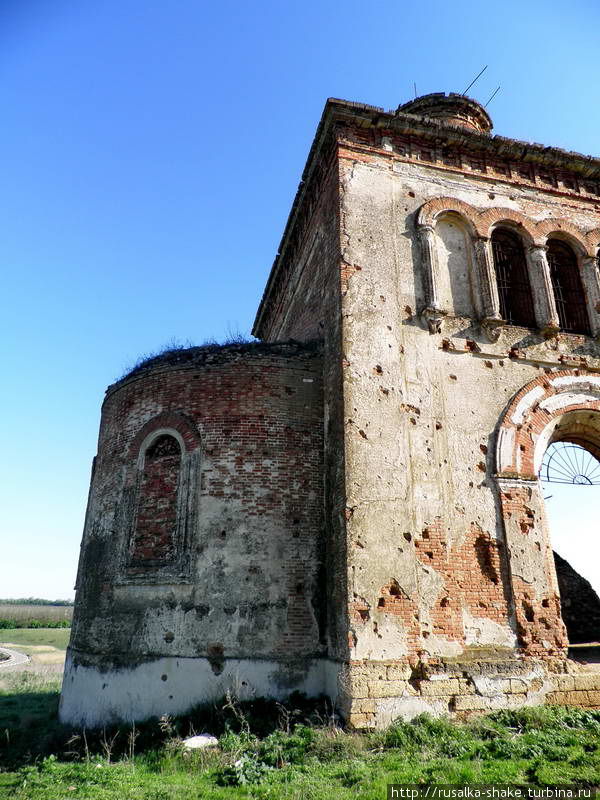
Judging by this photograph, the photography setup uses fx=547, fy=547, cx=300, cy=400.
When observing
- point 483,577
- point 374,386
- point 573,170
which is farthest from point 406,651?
point 573,170

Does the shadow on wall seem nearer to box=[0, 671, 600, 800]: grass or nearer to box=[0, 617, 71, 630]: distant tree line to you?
box=[0, 671, 600, 800]: grass

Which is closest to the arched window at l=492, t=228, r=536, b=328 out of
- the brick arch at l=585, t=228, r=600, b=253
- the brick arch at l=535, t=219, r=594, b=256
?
the brick arch at l=535, t=219, r=594, b=256

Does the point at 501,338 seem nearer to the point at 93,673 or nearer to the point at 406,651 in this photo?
the point at 406,651

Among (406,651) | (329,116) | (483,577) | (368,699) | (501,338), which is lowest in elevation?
(368,699)

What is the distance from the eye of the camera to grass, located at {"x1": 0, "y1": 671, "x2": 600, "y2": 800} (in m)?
5.32

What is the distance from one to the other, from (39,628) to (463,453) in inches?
2304

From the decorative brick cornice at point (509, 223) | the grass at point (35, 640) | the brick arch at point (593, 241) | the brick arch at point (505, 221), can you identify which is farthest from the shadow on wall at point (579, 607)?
the grass at point (35, 640)

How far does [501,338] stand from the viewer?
970 centimetres

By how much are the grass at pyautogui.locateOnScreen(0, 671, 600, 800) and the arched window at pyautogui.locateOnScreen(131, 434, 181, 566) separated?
242 cm

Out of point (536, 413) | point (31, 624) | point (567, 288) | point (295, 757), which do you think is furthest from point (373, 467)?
point (31, 624)

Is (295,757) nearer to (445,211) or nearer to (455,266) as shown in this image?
(455,266)

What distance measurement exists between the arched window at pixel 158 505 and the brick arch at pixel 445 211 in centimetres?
609

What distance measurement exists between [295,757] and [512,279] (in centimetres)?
890

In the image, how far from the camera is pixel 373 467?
8.11m
